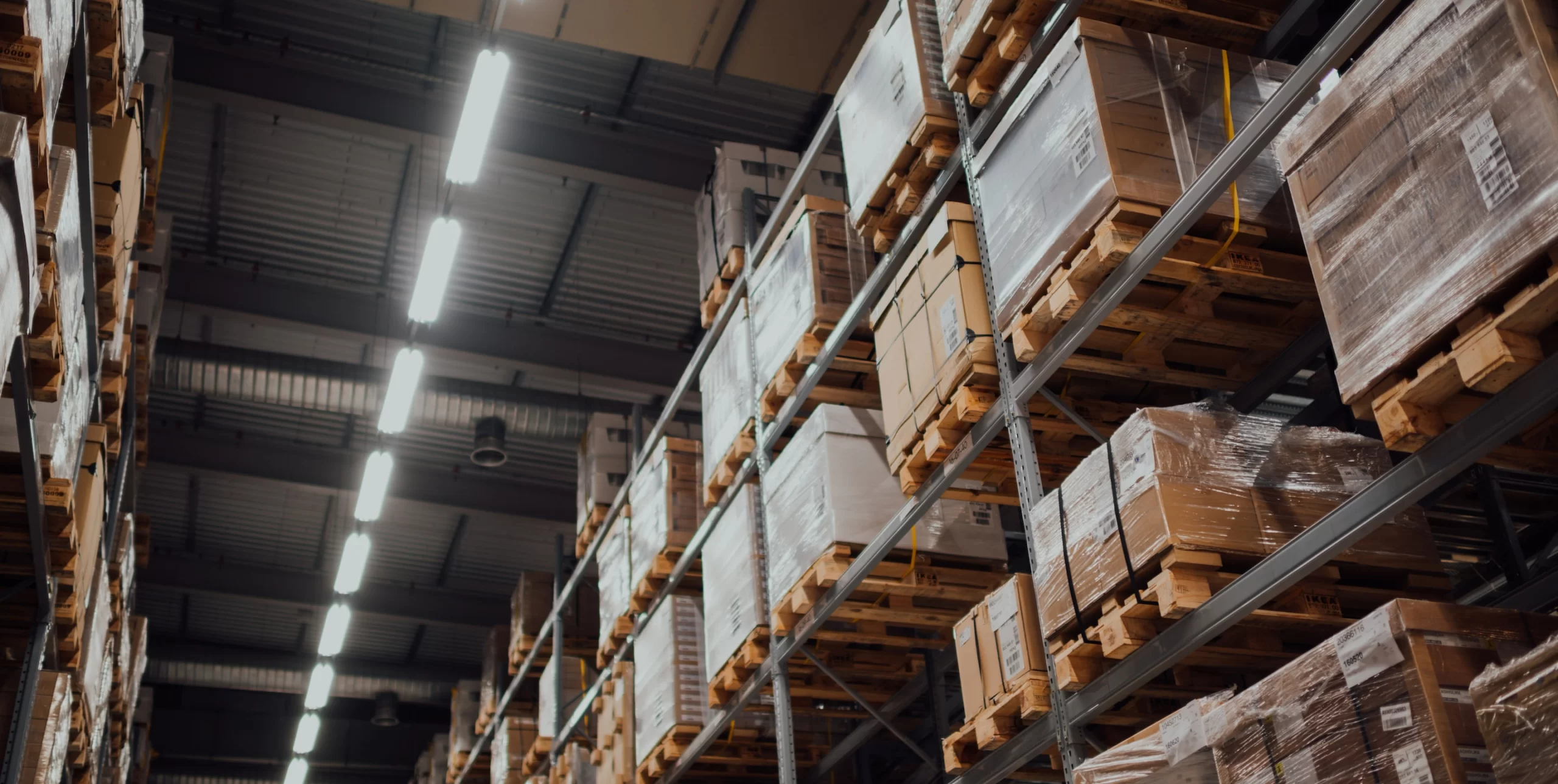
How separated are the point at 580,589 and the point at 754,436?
19.3 ft

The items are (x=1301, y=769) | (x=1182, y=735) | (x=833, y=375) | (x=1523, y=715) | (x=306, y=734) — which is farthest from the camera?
(x=306, y=734)

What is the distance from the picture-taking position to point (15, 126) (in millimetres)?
4215

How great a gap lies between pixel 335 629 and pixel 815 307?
9.72 metres

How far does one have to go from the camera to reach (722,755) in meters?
8.78

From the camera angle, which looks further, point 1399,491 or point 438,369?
point 438,369

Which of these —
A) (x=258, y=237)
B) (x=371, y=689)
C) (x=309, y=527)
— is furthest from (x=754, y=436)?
(x=371, y=689)

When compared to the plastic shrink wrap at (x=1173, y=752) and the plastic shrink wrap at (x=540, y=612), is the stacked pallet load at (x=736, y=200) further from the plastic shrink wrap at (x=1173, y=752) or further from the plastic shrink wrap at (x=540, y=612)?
the plastic shrink wrap at (x=1173, y=752)

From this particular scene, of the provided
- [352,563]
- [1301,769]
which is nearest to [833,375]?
[1301,769]

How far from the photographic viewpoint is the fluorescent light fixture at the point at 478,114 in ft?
26.7

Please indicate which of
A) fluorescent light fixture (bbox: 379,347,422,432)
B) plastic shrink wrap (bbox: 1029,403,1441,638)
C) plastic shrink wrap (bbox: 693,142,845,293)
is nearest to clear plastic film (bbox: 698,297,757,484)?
plastic shrink wrap (bbox: 693,142,845,293)

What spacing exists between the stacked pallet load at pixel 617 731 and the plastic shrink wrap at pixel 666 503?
0.71m

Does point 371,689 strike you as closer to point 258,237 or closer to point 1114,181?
point 258,237

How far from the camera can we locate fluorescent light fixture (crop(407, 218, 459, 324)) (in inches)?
365

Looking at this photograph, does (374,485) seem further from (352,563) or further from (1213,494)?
(1213,494)
